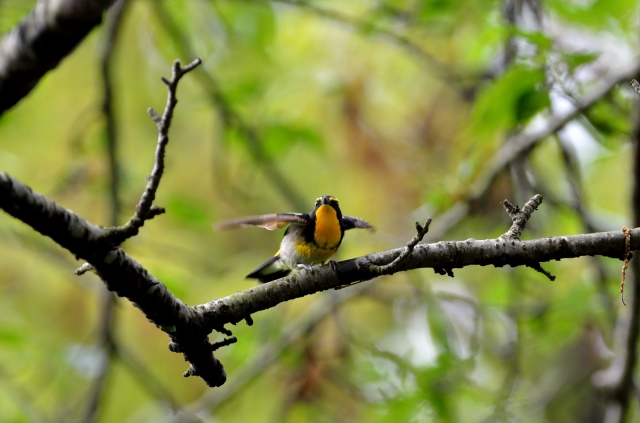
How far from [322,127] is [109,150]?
3775mm

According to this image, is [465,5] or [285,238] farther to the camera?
[465,5]

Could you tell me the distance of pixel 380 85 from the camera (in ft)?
28.7

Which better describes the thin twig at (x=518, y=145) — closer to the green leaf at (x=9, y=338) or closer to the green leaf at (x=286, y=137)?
the green leaf at (x=286, y=137)

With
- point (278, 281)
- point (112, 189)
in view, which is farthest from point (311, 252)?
point (112, 189)

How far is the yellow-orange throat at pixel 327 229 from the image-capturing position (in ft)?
13.3

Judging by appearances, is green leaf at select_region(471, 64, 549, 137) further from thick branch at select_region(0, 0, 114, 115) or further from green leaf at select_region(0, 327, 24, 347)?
green leaf at select_region(0, 327, 24, 347)

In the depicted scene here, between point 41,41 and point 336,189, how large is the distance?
693 cm

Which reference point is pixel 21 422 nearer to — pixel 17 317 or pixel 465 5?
pixel 17 317

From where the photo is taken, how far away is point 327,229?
13.4 feet

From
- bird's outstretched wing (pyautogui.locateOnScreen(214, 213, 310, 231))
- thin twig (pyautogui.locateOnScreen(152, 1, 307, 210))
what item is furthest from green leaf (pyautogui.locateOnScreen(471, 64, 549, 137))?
thin twig (pyautogui.locateOnScreen(152, 1, 307, 210))

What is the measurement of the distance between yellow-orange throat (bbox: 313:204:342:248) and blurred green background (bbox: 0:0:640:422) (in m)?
1.16

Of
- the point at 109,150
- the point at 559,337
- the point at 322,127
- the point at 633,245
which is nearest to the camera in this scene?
the point at 633,245

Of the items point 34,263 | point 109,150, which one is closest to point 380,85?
point 109,150

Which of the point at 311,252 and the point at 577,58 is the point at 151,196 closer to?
the point at 311,252
